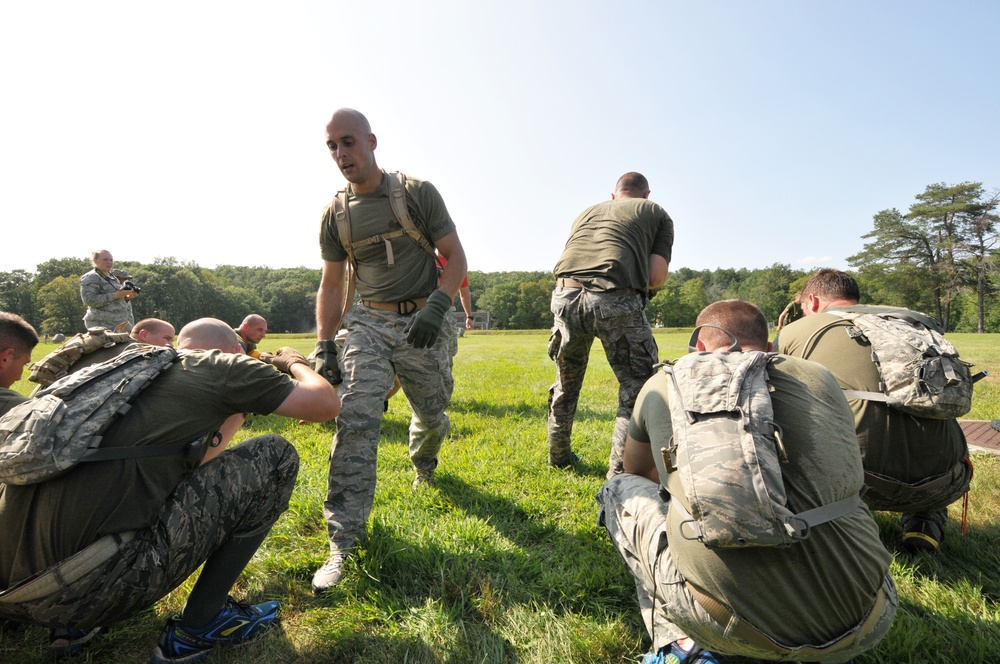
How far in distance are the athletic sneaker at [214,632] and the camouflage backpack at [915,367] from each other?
128 inches

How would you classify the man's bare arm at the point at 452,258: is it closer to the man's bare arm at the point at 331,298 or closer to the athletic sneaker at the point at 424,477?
the man's bare arm at the point at 331,298

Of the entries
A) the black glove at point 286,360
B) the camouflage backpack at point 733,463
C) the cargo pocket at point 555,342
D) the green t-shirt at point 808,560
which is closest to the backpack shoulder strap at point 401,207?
the black glove at point 286,360

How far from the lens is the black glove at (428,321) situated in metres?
3.09

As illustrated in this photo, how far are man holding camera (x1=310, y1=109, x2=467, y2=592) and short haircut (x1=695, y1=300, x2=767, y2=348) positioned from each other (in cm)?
155

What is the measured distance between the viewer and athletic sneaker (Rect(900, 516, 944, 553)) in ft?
9.38

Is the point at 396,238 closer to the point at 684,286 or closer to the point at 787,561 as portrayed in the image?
the point at 787,561

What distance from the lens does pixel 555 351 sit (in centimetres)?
423

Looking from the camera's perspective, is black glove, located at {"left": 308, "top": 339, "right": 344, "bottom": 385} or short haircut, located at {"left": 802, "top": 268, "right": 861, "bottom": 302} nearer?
black glove, located at {"left": 308, "top": 339, "right": 344, "bottom": 385}

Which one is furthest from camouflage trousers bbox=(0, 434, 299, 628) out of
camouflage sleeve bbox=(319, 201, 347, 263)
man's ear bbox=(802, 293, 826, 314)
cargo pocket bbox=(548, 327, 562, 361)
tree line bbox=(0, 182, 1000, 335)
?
tree line bbox=(0, 182, 1000, 335)

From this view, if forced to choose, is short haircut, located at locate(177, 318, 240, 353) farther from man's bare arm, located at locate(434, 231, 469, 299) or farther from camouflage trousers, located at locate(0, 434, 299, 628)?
man's bare arm, located at locate(434, 231, 469, 299)

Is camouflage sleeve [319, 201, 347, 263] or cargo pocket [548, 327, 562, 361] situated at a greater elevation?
camouflage sleeve [319, 201, 347, 263]

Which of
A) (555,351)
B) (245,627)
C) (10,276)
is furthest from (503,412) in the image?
(10,276)

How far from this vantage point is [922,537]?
9.41ft

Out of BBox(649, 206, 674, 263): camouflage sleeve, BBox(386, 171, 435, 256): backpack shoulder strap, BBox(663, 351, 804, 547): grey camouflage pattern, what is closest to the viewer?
BBox(663, 351, 804, 547): grey camouflage pattern
